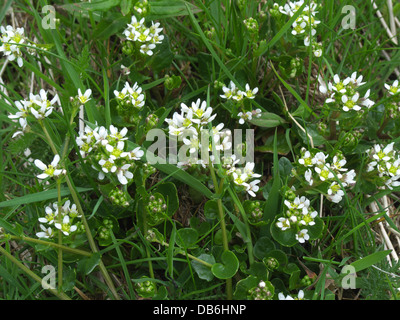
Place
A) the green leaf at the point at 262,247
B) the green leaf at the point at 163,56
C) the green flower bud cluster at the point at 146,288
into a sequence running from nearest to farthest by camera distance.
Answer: the green flower bud cluster at the point at 146,288, the green leaf at the point at 262,247, the green leaf at the point at 163,56

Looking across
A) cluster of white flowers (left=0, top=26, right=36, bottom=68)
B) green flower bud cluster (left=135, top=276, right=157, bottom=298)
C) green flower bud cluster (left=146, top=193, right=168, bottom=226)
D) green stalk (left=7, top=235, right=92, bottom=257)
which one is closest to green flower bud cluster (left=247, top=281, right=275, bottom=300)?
green flower bud cluster (left=135, top=276, right=157, bottom=298)

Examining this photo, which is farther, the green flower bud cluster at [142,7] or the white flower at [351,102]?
the green flower bud cluster at [142,7]

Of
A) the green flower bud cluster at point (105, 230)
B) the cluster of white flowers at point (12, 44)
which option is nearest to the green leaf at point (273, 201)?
the green flower bud cluster at point (105, 230)

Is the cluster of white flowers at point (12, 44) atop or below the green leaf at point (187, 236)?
atop

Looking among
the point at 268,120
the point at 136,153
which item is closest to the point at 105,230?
the point at 136,153

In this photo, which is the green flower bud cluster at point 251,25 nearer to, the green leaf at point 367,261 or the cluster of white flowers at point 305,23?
the cluster of white flowers at point 305,23

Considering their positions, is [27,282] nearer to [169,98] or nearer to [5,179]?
[5,179]
